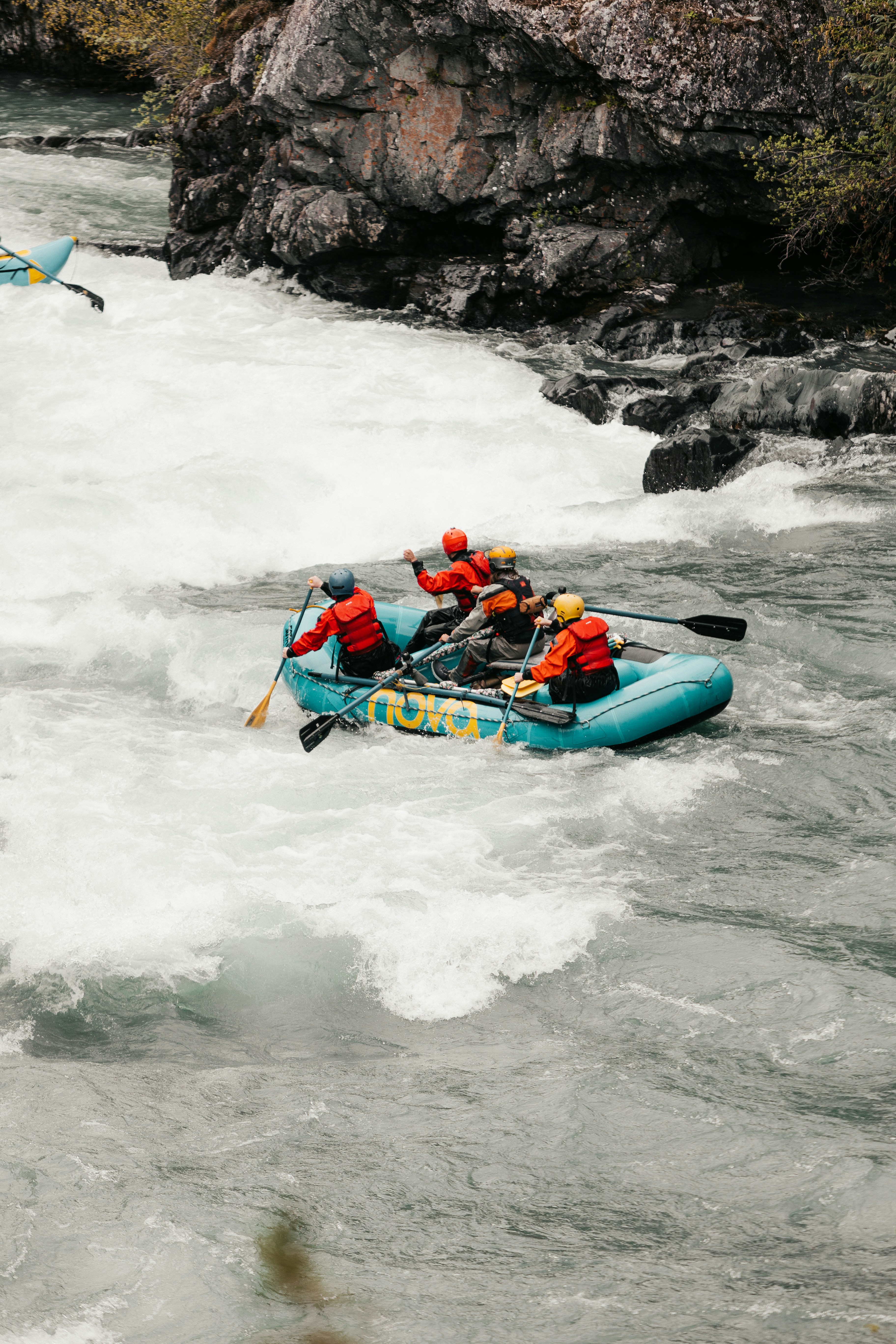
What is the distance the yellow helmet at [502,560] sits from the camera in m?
8.90

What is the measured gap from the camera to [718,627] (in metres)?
8.98

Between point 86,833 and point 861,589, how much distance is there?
6.87m

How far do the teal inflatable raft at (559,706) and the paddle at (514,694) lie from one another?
0.16ft

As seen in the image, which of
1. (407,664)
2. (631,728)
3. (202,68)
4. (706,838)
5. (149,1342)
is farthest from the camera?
(202,68)

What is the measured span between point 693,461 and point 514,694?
564cm

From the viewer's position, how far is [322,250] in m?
18.5

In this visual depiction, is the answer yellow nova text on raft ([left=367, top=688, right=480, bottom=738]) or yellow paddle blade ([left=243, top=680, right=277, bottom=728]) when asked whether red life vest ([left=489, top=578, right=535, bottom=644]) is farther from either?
yellow paddle blade ([left=243, top=680, right=277, bottom=728])

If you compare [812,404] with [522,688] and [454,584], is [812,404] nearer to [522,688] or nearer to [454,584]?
[454,584]

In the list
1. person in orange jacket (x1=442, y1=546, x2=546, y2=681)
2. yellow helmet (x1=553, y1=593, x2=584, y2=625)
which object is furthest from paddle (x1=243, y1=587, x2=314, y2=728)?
yellow helmet (x1=553, y1=593, x2=584, y2=625)

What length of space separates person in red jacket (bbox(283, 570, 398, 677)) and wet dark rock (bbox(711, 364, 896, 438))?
6242 mm

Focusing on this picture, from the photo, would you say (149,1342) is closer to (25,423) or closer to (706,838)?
(706,838)

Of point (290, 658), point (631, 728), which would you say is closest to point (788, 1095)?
point (631, 728)

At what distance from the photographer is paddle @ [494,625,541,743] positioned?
8.35m

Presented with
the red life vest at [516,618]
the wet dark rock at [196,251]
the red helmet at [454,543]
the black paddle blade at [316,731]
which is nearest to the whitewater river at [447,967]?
the black paddle blade at [316,731]
